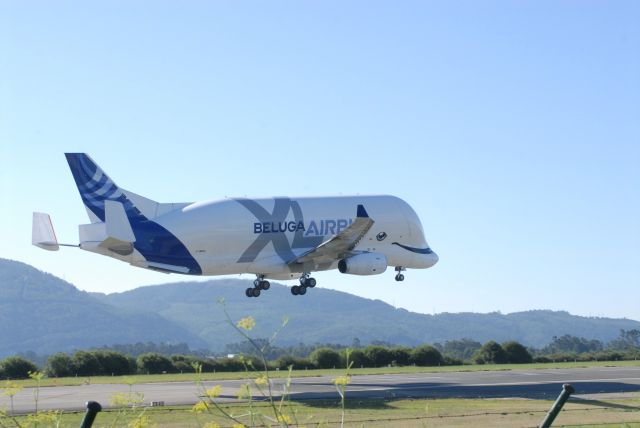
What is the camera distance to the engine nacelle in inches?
2480

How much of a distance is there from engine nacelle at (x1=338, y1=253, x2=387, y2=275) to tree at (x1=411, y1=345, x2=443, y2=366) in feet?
24.6

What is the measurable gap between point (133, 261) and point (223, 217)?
18.2 feet

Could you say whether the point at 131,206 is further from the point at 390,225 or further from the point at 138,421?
the point at 138,421

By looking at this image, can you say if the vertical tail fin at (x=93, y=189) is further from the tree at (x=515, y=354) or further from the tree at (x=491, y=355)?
the tree at (x=515, y=354)

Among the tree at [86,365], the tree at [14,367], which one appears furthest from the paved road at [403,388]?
the tree at [86,365]

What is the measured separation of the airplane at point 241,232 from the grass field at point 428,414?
23270mm

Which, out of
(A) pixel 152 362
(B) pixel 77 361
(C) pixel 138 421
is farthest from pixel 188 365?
(C) pixel 138 421

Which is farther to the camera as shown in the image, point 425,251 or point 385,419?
point 425,251

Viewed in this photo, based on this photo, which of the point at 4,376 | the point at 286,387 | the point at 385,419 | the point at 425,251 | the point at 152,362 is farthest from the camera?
the point at 425,251

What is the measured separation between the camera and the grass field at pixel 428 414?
1181 inches

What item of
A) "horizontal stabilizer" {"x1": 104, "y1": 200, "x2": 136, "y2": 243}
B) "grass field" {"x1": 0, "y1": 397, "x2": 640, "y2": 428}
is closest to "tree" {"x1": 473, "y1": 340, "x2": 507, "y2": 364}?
"horizontal stabilizer" {"x1": 104, "y1": 200, "x2": 136, "y2": 243}

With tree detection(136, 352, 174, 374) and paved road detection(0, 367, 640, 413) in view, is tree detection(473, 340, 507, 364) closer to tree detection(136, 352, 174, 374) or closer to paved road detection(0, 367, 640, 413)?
paved road detection(0, 367, 640, 413)

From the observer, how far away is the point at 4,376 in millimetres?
57562

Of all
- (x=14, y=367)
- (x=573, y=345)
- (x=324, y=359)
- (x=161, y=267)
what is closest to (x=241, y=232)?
(x=161, y=267)
